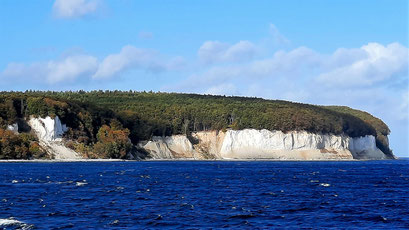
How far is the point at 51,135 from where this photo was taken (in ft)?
560

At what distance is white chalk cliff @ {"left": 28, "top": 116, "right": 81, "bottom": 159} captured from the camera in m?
169

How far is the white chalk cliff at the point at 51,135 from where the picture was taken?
556ft

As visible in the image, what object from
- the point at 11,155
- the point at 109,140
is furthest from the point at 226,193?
the point at 109,140

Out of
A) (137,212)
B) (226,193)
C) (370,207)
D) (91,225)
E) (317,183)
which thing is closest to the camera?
(91,225)

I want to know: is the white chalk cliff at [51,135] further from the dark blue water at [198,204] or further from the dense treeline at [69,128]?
the dark blue water at [198,204]

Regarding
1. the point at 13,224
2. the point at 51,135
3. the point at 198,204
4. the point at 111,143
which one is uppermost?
the point at 51,135

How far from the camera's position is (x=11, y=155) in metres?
158

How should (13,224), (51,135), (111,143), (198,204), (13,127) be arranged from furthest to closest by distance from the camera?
(111,143), (51,135), (13,127), (198,204), (13,224)

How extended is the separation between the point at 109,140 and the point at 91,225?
13367 centimetres

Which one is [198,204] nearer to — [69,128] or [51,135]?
[51,135]

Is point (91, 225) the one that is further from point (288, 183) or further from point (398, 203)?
point (288, 183)

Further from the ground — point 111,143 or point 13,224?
point 111,143

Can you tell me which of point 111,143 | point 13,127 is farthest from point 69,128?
point 13,127

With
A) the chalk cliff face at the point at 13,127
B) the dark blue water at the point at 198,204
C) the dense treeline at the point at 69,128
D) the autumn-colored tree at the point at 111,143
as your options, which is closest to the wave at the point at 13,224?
the dark blue water at the point at 198,204
